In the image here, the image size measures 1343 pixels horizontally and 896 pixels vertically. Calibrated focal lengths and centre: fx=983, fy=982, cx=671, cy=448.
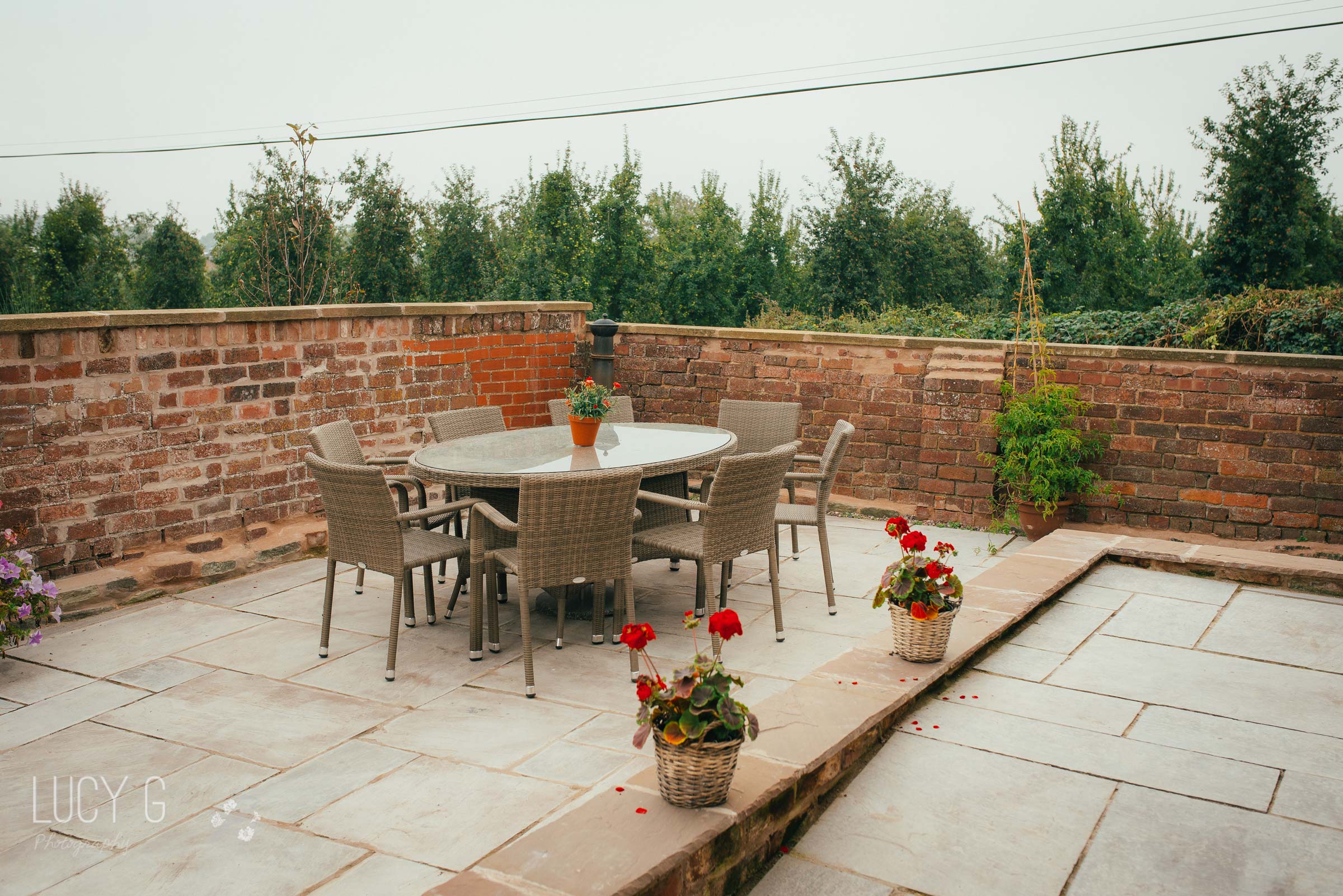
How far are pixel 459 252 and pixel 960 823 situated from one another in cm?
2056

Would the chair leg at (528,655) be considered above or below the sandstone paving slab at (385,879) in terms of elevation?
above

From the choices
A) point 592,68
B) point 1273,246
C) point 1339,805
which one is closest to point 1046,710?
point 1339,805

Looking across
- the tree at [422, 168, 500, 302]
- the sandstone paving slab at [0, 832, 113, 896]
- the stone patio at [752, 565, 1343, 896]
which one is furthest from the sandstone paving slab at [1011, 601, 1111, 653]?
the tree at [422, 168, 500, 302]

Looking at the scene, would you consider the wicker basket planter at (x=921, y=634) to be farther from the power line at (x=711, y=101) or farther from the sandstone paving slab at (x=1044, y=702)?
the power line at (x=711, y=101)

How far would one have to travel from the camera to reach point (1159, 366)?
5922mm

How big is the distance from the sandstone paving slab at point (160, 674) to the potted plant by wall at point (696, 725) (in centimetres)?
215

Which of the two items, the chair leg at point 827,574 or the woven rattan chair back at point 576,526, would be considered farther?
the chair leg at point 827,574

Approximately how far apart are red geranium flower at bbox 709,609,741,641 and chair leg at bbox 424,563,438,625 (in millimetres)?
2081

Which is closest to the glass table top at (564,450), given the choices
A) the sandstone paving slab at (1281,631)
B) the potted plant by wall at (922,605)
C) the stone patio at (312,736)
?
the stone patio at (312,736)

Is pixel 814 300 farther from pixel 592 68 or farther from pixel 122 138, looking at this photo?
pixel 122 138

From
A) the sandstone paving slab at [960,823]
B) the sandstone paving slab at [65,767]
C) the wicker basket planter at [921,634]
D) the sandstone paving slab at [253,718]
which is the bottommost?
the sandstone paving slab at [65,767]

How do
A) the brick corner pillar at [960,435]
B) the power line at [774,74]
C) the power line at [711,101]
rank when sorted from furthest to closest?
the power line at [774,74] → the power line at [711,101] → the brick corner pillar at [960,435]

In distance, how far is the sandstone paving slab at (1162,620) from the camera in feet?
12.9

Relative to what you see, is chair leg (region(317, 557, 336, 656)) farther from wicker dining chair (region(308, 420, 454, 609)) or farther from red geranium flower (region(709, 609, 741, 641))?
red geranium flower (region(709, 609, 741, 641))
